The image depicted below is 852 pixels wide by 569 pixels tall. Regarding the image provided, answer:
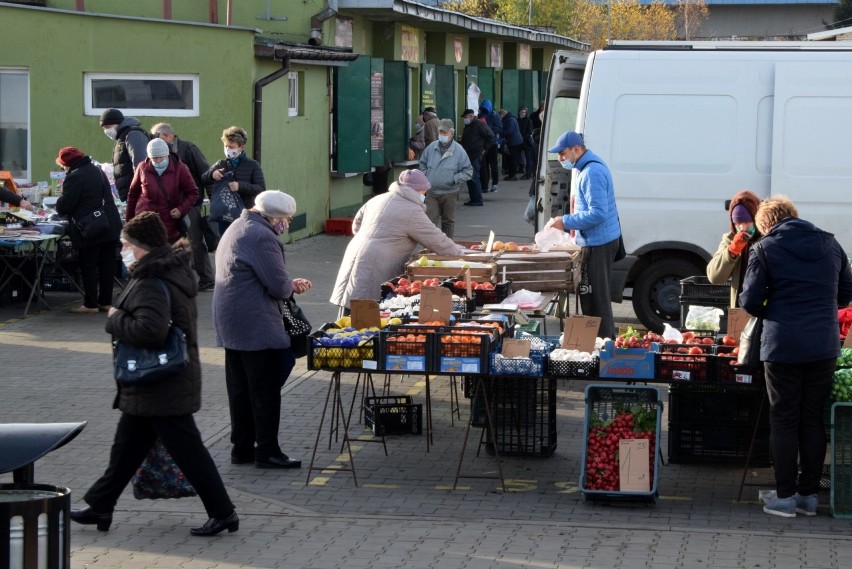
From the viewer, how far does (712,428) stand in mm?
8891

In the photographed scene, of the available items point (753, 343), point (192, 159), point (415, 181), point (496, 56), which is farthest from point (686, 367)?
point (496, 56)

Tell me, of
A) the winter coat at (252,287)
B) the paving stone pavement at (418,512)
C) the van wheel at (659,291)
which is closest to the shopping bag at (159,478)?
the paving stone pavement at (418,512)

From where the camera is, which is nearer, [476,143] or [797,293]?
[797,293]

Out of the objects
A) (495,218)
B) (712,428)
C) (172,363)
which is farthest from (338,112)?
(172,363)

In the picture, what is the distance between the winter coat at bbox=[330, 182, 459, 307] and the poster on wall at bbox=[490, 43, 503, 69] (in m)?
25.3

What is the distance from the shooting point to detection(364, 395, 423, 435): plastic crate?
31.5 ft

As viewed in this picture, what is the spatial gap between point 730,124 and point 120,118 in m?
6.56

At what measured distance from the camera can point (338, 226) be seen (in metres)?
21.5

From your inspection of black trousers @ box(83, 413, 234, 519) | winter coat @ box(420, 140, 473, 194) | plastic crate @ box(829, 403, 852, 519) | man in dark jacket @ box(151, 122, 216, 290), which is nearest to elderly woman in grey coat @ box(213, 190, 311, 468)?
black trousers @ box(83, 413, 234, 519)

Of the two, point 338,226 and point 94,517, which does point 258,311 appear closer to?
point 94,517

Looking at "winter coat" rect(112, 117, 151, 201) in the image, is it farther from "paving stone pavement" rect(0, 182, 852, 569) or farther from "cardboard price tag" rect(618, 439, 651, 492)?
"cardboard price tag" rect(618, 439, 651, 492)

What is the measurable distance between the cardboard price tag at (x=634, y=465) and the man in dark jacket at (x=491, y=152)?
20.6m

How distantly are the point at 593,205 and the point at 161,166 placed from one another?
4837 millimetres

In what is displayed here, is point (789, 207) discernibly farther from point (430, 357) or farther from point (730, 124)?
point (730, 124)
